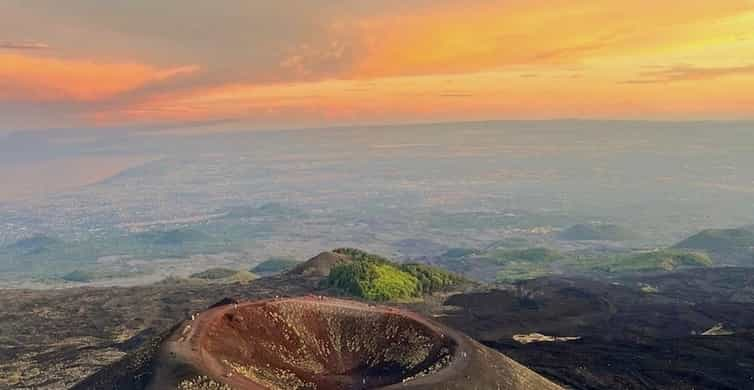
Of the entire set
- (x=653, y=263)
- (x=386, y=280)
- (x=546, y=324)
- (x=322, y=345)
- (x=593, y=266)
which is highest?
(x=322, y=345)

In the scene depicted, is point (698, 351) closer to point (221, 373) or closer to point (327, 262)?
point (221, 373)

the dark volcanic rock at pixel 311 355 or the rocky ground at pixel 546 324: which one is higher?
the dark volcanic rock at pixel 311 355

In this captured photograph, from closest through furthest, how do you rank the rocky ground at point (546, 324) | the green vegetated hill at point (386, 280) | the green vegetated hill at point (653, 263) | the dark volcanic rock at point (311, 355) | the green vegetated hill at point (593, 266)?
1. the dark volcanic rock at point (311, 355)
2. the rocky ground at point (546, 324)
3. the green vegetated hill at point (386, 280)
4. the green vegetated hill at point (653, 263)
5. the green vegetated hill at point (593, 266)

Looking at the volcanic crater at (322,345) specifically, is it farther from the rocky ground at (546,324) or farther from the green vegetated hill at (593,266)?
the green vegetated hill at (593,266)

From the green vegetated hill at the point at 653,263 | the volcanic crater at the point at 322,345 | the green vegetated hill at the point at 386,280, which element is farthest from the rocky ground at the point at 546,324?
the green vegetated hill at the point at 653,263

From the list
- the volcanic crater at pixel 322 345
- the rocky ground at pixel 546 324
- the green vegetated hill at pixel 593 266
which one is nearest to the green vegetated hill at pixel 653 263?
the green vegetated hill at pixel 593 266

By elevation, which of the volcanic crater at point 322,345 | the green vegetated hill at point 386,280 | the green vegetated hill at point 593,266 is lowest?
the green vegetated hill at point 593,266

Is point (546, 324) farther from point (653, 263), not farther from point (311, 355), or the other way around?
point (653, 263)

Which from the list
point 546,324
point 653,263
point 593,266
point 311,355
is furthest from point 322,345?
point 593,266

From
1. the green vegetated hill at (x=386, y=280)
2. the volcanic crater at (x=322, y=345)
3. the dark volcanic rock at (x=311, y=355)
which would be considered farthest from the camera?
the green vegetated hill at (x=386, y=280)

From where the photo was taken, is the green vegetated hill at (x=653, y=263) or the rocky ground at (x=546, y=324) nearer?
the rocky ground at (x=546, y=324)
